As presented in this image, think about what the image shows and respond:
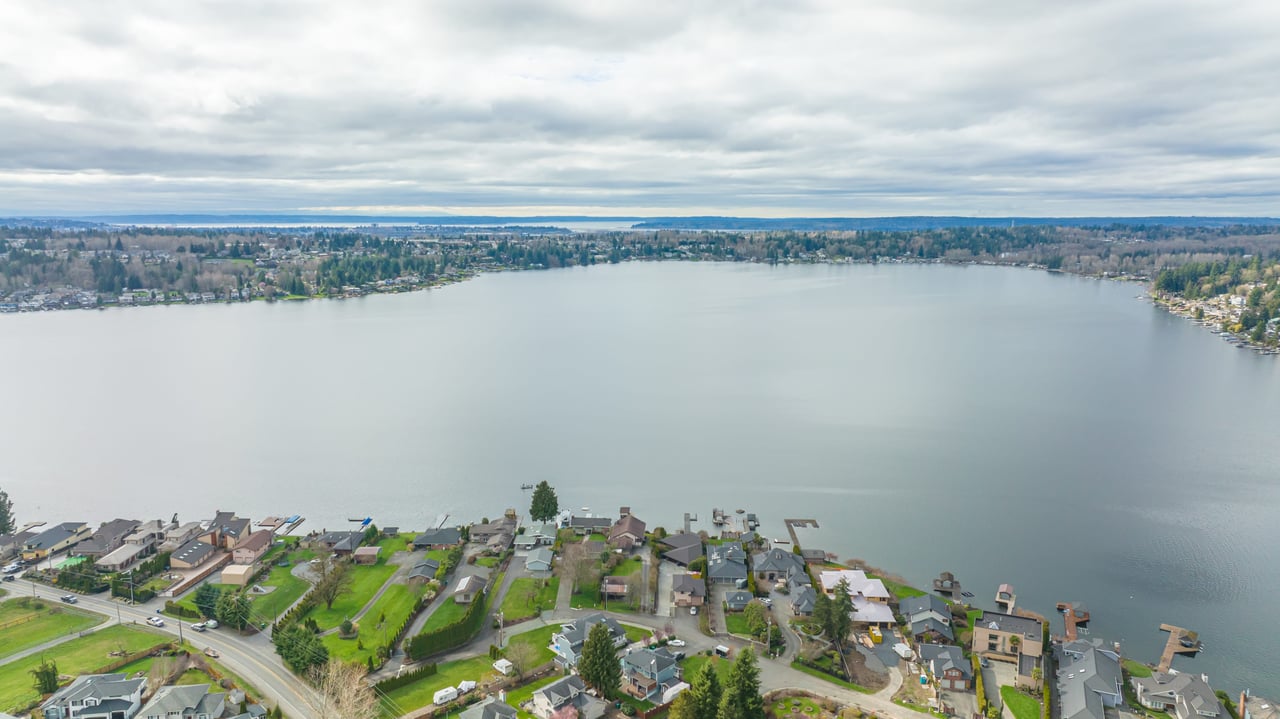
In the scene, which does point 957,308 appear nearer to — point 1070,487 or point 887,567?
point 1070,487

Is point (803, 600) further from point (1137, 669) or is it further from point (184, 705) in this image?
point (184, 705)

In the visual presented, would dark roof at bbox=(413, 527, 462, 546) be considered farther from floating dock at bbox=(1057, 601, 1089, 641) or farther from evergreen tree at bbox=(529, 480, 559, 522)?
floating dock at bbox=(1057, 601, 1089, 641)

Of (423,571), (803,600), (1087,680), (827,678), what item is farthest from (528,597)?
(1087,680)

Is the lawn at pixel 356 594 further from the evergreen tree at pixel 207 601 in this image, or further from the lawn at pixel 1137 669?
the lawn at pixel 1137 669

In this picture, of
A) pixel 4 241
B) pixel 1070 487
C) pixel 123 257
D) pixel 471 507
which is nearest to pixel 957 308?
pixel 1070 487

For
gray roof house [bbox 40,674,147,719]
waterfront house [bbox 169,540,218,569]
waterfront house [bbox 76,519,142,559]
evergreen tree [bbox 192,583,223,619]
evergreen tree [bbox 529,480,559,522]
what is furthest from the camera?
evergreen tree [bbox 529,480,559,522]

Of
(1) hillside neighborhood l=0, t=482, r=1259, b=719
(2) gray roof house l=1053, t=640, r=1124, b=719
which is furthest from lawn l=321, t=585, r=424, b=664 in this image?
(2) gray roof house l=1053, t=640, r=1124, b=719
